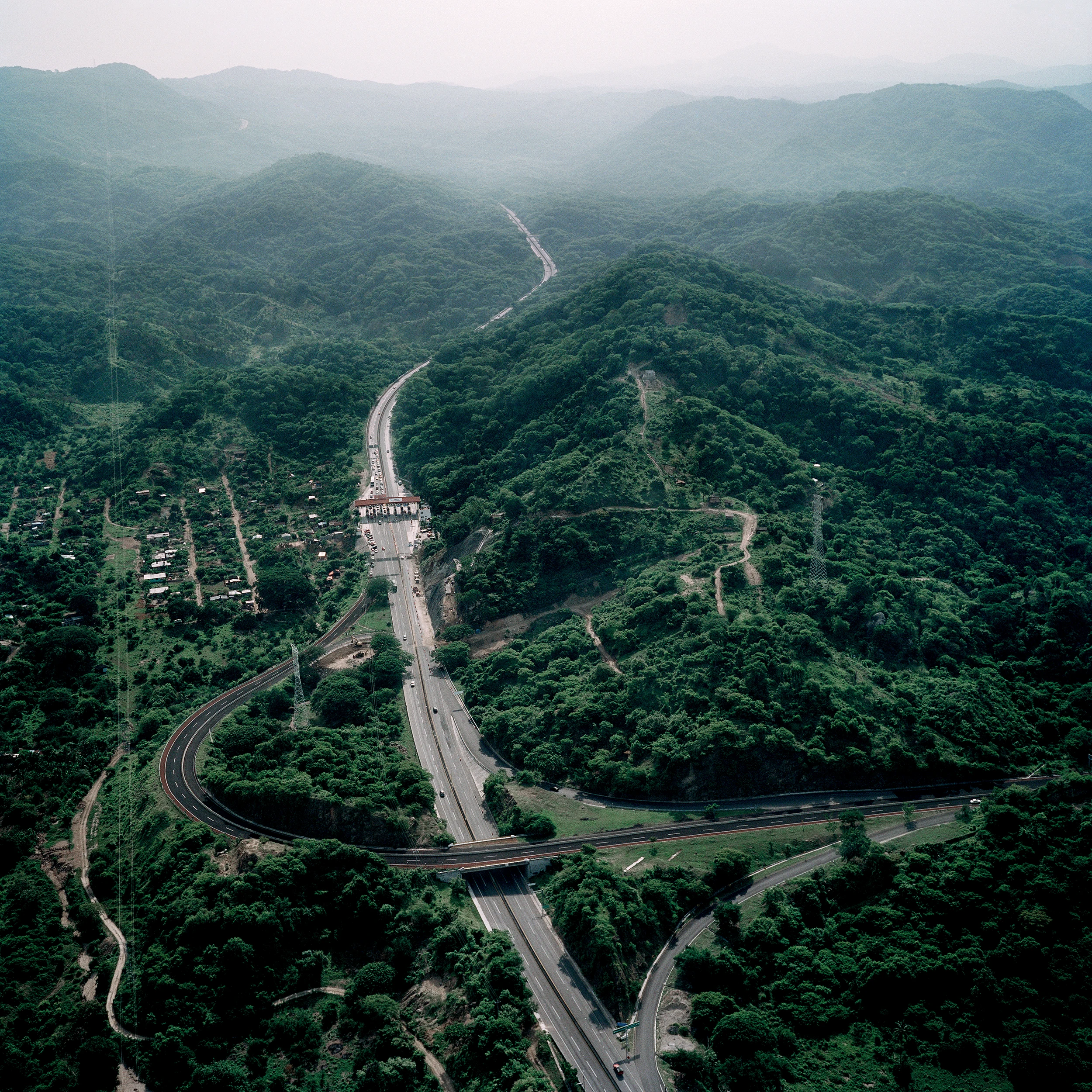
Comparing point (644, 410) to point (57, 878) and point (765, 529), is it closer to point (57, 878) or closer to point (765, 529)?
point (765, 529)

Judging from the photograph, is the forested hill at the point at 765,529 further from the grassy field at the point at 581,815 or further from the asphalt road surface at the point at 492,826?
the asphalt road surface at the point at 492,826

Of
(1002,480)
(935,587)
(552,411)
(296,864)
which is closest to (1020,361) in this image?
(1002,480)

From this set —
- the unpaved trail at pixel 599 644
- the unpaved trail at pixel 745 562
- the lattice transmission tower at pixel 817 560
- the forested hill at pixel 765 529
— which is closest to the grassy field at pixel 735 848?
the forested hill at pixel 765 529

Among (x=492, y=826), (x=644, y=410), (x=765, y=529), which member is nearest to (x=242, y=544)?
(x=644, y=410)

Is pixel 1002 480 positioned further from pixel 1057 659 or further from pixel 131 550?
pixel 131 550

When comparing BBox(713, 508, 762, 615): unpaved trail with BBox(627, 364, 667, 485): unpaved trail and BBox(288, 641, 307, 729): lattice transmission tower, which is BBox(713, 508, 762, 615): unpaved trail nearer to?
BBox(627, 364, 667, 485): unpaved trail

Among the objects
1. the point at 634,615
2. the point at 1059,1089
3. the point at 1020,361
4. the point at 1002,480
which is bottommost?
the point at 1059,1089
